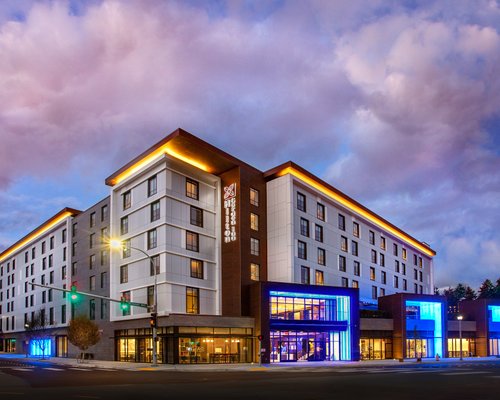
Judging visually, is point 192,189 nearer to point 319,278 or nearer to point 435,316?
point 319,278

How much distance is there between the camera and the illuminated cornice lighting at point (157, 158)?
192 ft

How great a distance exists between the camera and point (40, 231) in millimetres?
94062

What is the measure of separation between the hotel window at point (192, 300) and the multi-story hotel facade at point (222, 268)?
0.11 meters

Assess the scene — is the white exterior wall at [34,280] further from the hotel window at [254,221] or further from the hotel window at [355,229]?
the hotel window at [355,229]

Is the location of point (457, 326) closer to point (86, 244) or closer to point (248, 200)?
point (248, 200)

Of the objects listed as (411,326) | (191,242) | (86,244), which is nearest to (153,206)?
(191,242)

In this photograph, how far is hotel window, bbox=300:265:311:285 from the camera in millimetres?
66000

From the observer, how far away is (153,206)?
199 feet

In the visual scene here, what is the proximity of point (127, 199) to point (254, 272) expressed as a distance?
56.7 ft

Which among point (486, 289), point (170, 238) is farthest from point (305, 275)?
point (486, 289)

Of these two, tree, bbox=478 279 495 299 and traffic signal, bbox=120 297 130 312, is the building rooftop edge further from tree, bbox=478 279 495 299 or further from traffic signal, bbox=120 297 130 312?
tree, bbox=478 279 495 299

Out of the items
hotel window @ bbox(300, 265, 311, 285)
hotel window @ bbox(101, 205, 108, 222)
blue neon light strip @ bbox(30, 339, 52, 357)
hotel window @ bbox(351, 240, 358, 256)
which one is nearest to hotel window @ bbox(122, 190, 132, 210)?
hotel window @ bbox(101, 205, 108, 222)

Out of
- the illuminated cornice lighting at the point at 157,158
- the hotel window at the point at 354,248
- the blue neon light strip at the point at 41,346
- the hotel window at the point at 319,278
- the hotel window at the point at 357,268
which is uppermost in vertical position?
the illuminated cornice lighting at the point at 157,158

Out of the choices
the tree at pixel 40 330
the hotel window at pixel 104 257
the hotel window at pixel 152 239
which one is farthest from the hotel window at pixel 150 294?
the tree at pixel 40 330
